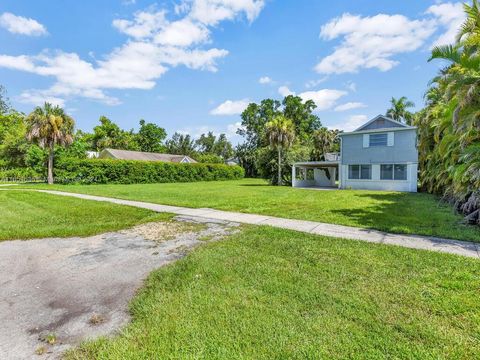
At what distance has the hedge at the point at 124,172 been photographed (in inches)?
930

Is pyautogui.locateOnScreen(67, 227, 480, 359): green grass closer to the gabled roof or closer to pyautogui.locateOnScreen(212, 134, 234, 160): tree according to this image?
the gabled roof

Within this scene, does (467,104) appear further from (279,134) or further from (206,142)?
(206,142)

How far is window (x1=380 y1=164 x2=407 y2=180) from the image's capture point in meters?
19.1

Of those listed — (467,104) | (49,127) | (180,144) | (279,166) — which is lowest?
(279,166)

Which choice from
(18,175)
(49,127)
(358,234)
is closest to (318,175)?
(358,234)

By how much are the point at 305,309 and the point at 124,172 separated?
88.0 feet

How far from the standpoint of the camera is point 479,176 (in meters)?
6.44

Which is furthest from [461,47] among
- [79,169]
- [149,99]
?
[79,169]

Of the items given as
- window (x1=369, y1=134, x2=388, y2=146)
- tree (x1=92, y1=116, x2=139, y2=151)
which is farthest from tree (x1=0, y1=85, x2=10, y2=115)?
window (x1=369, y1=134, x2=388, y2=146)

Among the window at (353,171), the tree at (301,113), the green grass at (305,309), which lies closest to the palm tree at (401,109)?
the tree at (301,113)

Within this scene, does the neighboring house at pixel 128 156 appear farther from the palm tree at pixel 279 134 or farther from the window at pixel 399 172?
the window at pixel 399 172

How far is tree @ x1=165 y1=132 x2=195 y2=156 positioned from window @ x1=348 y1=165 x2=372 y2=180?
48.7 m

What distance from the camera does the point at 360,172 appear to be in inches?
826

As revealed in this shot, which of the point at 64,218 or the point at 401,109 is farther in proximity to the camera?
the point at 401,109
